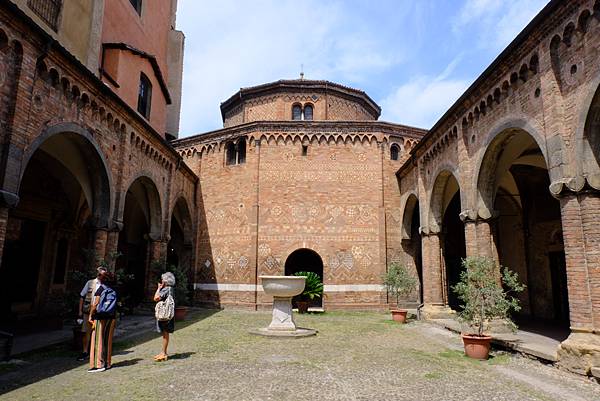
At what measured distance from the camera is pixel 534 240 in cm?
1529

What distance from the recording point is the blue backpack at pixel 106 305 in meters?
7.18

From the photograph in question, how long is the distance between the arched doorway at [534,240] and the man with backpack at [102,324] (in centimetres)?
1150

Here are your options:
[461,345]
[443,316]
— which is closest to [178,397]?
[461,345]

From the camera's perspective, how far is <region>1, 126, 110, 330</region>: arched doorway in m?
11.3

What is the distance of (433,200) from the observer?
599 inches

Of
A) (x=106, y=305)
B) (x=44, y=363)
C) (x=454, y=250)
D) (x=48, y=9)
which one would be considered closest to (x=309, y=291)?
(x=454, y=250)

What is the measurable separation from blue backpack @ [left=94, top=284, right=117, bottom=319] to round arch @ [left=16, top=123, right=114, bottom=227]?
176 inches

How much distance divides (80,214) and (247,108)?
11195 millimetres

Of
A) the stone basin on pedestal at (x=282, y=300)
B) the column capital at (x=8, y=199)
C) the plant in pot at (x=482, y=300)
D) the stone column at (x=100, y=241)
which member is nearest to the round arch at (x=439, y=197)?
the plant in pot at (x=482, y=300)

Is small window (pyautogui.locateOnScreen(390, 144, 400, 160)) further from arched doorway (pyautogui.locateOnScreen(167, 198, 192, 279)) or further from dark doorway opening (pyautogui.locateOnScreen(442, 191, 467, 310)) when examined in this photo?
arched doorway (pyautogui.locateOnScreen(167, 198, 192, 279))

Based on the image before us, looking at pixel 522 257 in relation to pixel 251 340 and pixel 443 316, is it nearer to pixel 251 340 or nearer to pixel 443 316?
pixel 443 316

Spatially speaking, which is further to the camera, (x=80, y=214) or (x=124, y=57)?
(x=80, y=214)

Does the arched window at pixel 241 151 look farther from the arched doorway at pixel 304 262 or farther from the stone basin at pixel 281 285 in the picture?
the stone basin at pixel 281 285

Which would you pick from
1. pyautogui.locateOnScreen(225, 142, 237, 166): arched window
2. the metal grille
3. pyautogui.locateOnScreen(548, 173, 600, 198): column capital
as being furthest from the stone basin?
pyautogui.locateOnScreen(225, 142, 237, 166): arched window
